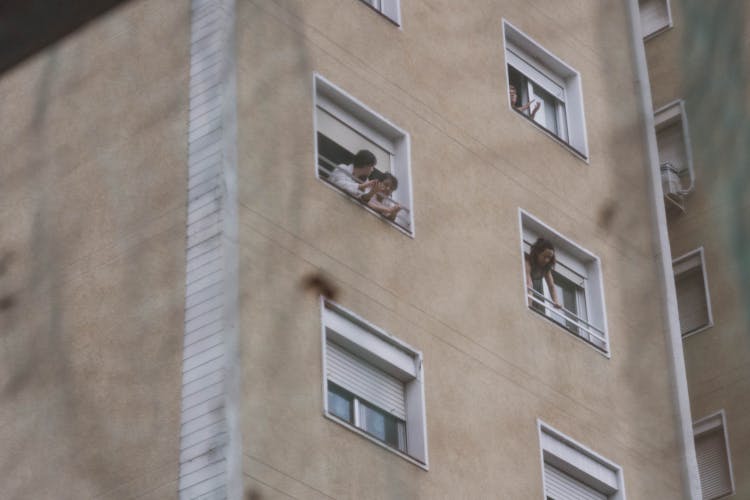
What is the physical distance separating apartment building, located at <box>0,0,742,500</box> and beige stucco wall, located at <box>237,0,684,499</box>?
2cm

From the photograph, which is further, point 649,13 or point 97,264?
point 649,13

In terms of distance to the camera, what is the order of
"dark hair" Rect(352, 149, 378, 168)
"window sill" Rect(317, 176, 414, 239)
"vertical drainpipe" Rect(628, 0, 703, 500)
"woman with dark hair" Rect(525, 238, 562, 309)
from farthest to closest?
1. "vertical drainpipe" Rect(628, 0, 703, 500)
2. "woman with dark hair" Rect(525, 238, 562, 309)
3. "dark hair" Rect(352, 149, 378, 168)
4. "window sill" Rect(317, 176, 414, 239)

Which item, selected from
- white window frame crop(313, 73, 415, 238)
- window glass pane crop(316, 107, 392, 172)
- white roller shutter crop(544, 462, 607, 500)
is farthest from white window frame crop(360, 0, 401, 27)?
white roller shutter crop(544, 462, 607, 500)

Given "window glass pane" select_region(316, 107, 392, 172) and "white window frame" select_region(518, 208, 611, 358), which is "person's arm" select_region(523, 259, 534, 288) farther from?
"window glass pane" select_region(316, 107, 392, 172)

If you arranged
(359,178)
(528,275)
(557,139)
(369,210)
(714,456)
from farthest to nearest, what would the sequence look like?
(714,456) → (557,139) → (528,275) → (359,178) → (369,210)

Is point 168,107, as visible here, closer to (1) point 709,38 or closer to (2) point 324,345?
(2) point 324,345

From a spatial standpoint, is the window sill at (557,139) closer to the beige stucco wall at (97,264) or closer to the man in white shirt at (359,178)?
the man in white shirt at (359,178)

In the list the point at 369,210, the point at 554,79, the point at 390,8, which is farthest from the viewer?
the point at 554,79

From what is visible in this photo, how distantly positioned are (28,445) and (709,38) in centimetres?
1035

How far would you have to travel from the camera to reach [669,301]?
14.2 meters

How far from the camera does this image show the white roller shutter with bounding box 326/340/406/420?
10625 millimetres

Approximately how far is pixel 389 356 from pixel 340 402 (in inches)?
23.9

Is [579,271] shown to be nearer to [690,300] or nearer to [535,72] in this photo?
[535,72]

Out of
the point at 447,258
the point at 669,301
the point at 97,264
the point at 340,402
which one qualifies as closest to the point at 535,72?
the point at 669,301
